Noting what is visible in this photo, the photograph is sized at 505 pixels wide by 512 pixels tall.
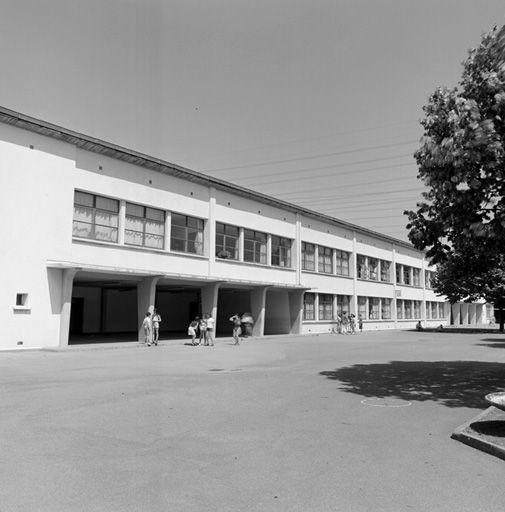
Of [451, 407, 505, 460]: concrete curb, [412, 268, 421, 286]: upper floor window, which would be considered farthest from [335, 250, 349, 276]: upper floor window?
[451, 407, 505, 460]: concrete curb

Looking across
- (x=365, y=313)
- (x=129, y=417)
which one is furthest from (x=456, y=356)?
(x=365, y=313)

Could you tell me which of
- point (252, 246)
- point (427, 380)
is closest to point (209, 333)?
point (252, 246)

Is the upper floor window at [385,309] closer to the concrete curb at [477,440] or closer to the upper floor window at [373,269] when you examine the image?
the upper floor window at [373,269]

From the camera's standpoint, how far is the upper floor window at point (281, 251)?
127 feet

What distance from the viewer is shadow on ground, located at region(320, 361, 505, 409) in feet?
37.4

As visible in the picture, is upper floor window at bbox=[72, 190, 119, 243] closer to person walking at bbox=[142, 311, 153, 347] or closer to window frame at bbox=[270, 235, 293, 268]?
person walking at bbox=[142, 311, 153, 347]

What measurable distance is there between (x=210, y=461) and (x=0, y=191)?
18.7 meters

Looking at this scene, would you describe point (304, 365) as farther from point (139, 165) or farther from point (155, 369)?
point (139, 165)

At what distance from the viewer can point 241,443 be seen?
7.17 meters

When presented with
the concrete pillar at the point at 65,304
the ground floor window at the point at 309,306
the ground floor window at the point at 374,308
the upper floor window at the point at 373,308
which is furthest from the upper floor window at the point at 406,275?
the concrete pillar at the point at 65,304

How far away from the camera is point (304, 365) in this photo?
17688 millimetres

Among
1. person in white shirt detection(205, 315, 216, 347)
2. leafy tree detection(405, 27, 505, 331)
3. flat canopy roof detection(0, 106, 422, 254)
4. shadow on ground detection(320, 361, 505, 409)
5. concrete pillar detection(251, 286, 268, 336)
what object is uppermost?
flat canopy roof detection(0, 106, 422, 254)

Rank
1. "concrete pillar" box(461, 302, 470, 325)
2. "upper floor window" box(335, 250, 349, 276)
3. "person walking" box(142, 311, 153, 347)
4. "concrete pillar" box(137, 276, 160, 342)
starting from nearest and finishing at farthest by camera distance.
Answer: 1. "person walking" box(142, 311, 153, 347)
2. "concrete pillar" box(137, 276, 160, 342)
3. "upper floor window" box(335, 250, 349, 276)
4. "concrete pillar" box(461, 302, 470, 325)

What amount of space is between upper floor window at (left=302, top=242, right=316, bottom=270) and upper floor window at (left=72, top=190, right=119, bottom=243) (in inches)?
731
